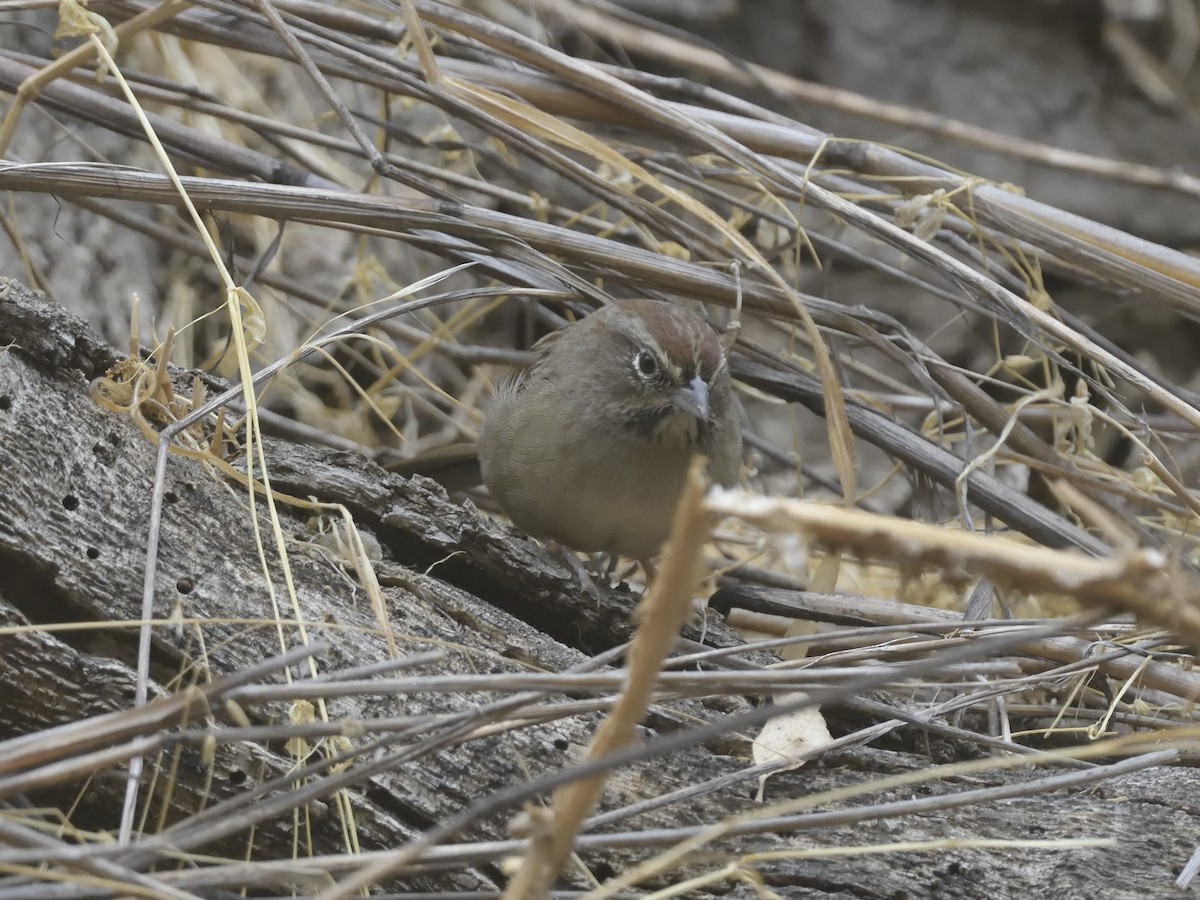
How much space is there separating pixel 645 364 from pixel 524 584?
0.78 m

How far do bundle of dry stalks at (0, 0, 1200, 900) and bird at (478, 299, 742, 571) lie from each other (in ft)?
0.60

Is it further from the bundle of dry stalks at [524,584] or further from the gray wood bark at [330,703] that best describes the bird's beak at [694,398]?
the gray wood bark at [330,703]

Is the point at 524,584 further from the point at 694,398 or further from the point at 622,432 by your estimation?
Result: the point at 694,398

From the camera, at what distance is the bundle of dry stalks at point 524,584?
5.90 ft

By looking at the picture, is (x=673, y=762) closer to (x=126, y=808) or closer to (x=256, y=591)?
(x=256, y=591)

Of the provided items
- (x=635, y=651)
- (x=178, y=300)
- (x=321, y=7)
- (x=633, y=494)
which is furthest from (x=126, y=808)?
(x=178, y=300)

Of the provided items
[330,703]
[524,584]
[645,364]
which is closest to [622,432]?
[645,364]

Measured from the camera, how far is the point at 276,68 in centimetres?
606

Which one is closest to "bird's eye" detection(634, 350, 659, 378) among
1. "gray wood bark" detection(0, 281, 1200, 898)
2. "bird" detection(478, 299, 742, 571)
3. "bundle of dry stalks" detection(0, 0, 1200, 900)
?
"bird" detection(478, 299, 742, 571)

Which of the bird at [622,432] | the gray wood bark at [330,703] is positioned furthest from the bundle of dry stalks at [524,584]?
the bird at [622,432]

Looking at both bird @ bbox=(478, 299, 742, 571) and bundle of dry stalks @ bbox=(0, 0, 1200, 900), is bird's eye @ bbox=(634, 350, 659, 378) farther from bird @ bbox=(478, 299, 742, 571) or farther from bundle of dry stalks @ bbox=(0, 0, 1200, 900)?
bundle of dry stalks @ bbox=(0, 0, 1200, 900)

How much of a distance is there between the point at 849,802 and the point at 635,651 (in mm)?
1303

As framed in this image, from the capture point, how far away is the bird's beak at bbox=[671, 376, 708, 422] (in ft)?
11.4

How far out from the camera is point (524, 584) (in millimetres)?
3273
